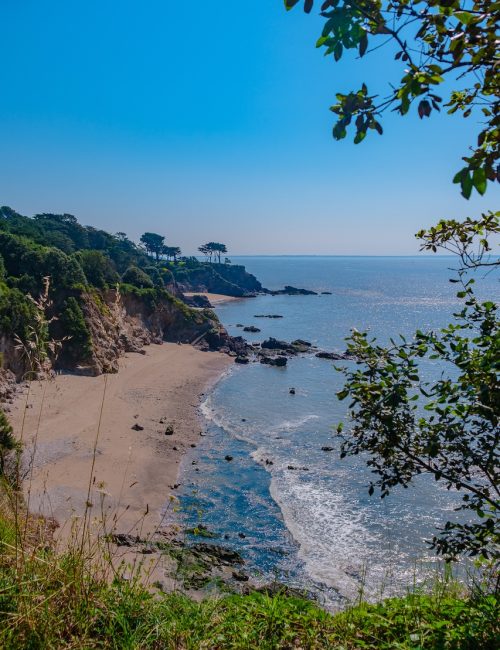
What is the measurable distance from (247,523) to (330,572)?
13.8 ft

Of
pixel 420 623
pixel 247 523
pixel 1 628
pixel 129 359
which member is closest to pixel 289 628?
pixel 420 623

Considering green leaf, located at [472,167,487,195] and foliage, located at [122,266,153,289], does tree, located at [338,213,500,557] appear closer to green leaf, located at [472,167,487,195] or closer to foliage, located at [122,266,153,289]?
green leaf, located at [472,167,487,195]

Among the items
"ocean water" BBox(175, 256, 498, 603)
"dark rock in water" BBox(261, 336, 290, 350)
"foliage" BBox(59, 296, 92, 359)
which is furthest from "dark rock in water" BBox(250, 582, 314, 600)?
"dark rock in water" BBox(261, 336, 290, 350)

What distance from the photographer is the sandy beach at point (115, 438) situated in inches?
711

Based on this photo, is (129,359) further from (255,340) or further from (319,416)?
(255,340)

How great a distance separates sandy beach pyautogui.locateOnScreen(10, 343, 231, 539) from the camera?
18062 mm

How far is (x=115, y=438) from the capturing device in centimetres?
2598

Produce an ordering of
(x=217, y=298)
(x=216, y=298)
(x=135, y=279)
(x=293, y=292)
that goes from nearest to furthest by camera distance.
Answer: (x=135, y=279) → (x=216, y=298) → (x=217, y=298) → (x=293, y=292)

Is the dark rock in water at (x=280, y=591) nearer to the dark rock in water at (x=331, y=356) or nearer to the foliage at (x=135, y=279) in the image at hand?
the dark rock in water at (x=331, y=356)

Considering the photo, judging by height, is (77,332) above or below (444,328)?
below

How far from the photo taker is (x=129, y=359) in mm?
43250

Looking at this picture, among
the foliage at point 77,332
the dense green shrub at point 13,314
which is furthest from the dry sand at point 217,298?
the dense green shrub at point 13,314

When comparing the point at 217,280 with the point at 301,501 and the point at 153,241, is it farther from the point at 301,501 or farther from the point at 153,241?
the point at 301,501

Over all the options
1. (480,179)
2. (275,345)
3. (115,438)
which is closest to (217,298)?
(275,345)
